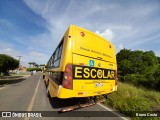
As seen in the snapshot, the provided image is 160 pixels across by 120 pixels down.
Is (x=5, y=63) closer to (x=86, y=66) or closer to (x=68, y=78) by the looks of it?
(x=86, y=66)

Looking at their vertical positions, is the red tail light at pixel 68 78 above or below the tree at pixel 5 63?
below

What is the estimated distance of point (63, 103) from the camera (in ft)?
24.0

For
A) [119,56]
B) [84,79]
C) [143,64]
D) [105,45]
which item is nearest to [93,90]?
[84,79]

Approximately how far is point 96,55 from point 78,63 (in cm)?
109

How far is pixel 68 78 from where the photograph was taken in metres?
5.34

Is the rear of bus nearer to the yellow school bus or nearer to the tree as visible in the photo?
the yellow school bus

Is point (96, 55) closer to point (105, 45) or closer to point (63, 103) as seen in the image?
point (105, 45)

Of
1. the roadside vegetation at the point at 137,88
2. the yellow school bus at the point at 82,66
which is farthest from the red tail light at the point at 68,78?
the roadside vegetation at the point at 137,88

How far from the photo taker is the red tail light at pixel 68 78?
17.4 ft

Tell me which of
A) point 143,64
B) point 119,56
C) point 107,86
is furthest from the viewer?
point 119,56

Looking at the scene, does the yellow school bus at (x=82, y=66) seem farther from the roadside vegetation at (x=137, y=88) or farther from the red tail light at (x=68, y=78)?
the roadside vegetation at (x=137, y=88)

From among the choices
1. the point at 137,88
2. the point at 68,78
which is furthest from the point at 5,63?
the point at 68,78

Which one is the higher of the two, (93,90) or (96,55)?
(96,55)

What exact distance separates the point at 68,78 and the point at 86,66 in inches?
37.0
